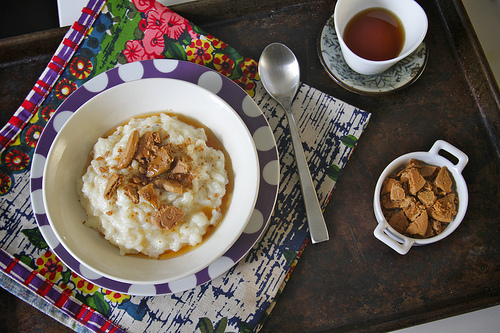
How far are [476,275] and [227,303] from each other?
1263mm

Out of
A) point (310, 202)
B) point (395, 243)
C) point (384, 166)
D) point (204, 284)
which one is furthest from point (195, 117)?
point (395, 243)

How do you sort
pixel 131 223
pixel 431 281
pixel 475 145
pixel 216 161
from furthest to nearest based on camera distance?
pixel 475 145 → pixel 431 281 → pixel 216 161 → pixel 131 223

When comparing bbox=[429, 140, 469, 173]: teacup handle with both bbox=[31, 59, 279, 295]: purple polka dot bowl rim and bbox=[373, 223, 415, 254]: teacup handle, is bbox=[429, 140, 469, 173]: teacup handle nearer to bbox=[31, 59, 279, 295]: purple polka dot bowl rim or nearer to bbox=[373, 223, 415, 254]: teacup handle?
bbox=[373, 223, 415, 254]: teacup handle

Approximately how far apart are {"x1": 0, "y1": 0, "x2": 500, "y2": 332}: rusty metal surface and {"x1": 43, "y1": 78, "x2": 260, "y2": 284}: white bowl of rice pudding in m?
0.51

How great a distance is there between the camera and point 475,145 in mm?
2023

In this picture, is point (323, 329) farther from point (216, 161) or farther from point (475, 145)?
point (475, 145)

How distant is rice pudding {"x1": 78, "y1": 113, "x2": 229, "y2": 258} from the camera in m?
1.66

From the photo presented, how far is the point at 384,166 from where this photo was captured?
199cm

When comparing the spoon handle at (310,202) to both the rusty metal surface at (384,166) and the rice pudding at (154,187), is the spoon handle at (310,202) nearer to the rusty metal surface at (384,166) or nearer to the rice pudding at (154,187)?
the rusty metal surface at (384,166)

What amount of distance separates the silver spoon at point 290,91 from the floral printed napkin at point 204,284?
5 cm

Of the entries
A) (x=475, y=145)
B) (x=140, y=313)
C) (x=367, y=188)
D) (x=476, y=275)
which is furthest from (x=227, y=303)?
Result: (x=475, y=145)

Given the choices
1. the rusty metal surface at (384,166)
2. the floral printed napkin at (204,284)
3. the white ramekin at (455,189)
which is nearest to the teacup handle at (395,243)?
the white ramekin at (455,189)

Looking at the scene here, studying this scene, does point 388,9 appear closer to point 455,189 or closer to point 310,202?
point 455,189

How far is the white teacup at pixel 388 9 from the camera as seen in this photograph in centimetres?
187
